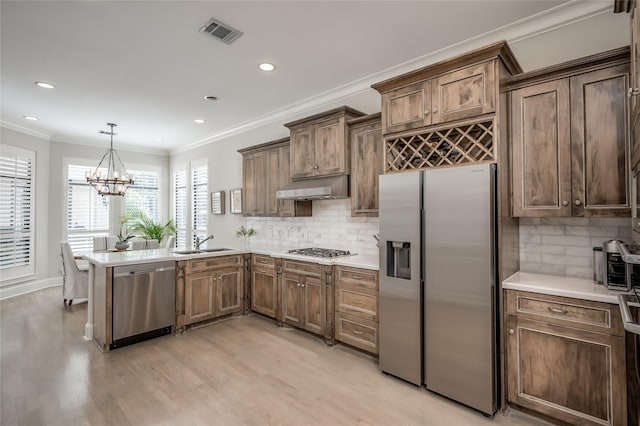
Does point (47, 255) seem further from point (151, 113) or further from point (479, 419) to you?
point (479, 419)

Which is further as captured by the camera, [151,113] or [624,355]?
[151,113]

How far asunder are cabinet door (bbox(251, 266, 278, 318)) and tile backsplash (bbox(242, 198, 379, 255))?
686 millimetres

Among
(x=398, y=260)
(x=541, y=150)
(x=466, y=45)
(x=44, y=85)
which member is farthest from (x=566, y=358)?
(x=44, y=85)

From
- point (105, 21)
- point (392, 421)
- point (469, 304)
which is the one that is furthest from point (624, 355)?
point (105, 21)

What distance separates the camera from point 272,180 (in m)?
4.79

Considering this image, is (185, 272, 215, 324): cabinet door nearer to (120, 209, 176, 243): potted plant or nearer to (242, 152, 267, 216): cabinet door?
(242, 152, 267, 216): cabinet door

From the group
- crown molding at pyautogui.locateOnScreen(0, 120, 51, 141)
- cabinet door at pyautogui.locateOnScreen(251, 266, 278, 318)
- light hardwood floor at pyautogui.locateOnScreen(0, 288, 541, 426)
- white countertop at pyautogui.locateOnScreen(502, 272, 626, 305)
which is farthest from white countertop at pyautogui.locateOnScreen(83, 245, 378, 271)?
crown molding at pyautogui.locateOnScreen(0, 120, 51, 141)

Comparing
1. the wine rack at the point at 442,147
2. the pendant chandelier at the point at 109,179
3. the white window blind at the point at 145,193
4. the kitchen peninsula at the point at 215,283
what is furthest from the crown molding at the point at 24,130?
the wine rack at the point at 442,147

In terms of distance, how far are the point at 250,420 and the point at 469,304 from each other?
1805mm

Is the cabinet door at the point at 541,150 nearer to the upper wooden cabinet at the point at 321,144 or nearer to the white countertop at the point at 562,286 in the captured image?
the white countertop at the point at 562,286

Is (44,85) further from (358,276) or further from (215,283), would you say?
(358,276)

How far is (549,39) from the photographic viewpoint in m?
2.70

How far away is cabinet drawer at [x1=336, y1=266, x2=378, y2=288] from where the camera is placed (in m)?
3.13

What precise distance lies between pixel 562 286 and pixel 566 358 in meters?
0.46
